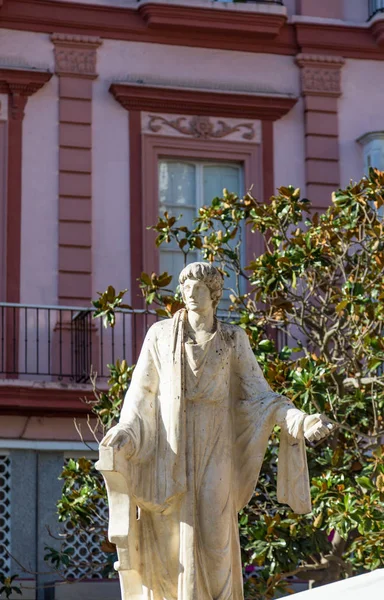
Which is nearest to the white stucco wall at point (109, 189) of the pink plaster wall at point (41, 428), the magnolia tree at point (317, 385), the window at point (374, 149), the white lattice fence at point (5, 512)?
the pink plaster wall at point (41, 428)

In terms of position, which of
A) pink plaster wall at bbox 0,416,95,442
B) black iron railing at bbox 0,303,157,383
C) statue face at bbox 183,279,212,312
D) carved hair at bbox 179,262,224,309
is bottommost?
pink plaster wall at bbox 0,416,95,442

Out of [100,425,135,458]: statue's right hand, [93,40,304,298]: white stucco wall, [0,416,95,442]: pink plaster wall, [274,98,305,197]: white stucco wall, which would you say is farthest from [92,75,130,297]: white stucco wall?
[100,425,135,458]: statue's right hand

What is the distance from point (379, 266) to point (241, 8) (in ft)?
20.2

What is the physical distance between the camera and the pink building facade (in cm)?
1936

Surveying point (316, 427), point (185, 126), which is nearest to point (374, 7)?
point (185, 126)

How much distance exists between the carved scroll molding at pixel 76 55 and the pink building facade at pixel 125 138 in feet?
0.05

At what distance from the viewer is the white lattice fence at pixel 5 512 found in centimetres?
1850

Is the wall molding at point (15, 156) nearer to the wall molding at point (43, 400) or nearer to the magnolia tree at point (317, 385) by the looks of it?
the wall molding at point (43, 400)

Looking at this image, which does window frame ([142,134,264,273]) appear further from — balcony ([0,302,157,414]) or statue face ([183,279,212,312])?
statue face ([183,279,212,312])

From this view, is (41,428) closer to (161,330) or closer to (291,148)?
(291,148)

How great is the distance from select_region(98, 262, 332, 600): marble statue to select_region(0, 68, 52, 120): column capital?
11274 mm

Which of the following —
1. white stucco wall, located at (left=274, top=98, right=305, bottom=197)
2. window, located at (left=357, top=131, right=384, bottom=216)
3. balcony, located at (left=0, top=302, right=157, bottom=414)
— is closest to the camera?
balcony, located at (left=0, top=302, right=157, bottom=414)

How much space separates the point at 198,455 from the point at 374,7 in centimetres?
1346

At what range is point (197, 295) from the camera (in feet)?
28.9
